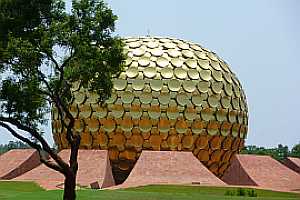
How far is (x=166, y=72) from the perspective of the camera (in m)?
29.3

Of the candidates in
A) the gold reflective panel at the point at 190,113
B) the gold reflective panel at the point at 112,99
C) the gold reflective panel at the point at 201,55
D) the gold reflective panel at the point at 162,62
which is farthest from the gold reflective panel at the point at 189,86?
the gold reflective panel at the point at 112,99

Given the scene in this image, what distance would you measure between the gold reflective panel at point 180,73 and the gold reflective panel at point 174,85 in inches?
13.5

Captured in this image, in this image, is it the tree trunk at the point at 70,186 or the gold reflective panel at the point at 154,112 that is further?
the gold reflective panel at the point at 154,112

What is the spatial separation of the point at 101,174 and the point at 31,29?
12.9 m

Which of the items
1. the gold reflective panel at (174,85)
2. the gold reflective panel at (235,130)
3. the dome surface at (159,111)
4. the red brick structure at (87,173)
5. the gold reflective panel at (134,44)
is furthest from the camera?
the gold reflective panel at (235,130)

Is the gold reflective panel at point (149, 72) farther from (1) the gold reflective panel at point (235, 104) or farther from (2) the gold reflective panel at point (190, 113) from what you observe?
(1) the gold reflective panel at point (235, 104)

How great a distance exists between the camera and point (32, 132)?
1331 cm

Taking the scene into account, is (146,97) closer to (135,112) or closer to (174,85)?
(135,112)

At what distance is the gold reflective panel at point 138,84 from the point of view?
94.2ft

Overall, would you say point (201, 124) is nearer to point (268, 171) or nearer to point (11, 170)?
point (268, 171)

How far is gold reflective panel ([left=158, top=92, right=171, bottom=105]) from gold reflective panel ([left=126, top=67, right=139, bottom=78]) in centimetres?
161

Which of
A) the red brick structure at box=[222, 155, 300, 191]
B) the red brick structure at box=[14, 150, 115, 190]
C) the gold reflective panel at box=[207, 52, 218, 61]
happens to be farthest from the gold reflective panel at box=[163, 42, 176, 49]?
the red brick structure at box=[14, 150, 115, 190]

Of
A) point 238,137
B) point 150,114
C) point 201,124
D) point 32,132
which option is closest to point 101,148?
point 150,114

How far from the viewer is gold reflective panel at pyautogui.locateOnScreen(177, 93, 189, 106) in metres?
28.8
